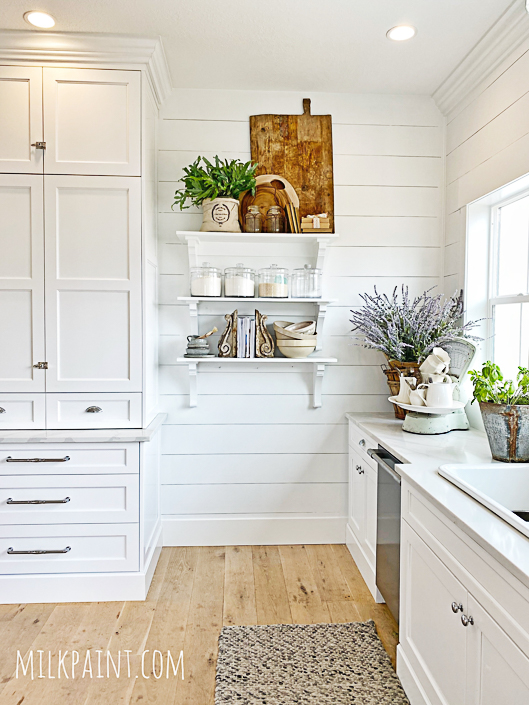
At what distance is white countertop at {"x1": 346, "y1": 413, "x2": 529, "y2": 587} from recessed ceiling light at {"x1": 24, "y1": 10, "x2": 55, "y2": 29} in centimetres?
241

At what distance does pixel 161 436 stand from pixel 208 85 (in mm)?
2045

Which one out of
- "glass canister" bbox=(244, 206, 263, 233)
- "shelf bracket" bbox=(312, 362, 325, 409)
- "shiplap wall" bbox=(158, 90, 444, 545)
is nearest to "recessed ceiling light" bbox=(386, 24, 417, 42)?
"shiplap wall" bbox=(158, 90, 444, 545)

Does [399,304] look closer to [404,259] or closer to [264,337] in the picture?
[404,259]

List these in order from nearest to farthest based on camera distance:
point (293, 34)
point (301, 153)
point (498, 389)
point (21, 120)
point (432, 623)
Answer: point (432, 623) → point (498, 389) → point (293, 34) → point (21, 120) → point (301, 153)

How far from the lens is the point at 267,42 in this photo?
2.46 meters

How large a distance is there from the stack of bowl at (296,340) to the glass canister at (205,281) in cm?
40

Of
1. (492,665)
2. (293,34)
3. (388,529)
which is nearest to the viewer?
(492,665)

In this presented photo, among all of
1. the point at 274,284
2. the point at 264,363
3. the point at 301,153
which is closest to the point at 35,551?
the point at 264,363

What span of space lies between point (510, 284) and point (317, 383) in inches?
45.5

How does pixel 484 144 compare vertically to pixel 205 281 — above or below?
above

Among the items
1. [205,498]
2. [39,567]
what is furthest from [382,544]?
[39,567]

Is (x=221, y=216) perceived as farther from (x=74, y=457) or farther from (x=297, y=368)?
(x=74, y=457)

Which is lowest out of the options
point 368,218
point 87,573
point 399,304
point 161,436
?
point 87,573

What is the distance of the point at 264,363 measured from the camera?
3.05 metres
